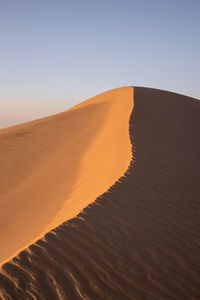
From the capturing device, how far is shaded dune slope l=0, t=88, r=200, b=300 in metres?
2.89

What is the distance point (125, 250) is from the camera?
3.51 meters

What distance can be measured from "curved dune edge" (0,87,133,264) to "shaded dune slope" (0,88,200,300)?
0.41 meters

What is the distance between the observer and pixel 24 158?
1186 cm

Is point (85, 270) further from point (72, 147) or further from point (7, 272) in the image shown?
point (72, 147)

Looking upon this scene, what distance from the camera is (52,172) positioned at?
9750 mm

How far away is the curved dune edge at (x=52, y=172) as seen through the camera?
556 cm

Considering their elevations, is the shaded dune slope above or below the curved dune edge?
above

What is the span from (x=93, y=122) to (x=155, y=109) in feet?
12.3

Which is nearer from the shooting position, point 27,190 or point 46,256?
point 46,256

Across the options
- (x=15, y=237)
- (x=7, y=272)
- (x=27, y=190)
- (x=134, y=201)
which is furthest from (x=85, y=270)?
(x=27, y=190)

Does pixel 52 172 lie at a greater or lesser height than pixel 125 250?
lesser

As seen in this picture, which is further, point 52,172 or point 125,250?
point 52,172

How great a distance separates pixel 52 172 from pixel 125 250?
6606 mm

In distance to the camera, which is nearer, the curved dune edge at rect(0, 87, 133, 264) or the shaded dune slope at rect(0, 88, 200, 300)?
the shaded dune slope at rect(0, 88, 200, 300)
